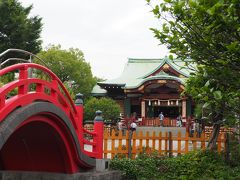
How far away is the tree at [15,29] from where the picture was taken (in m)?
20.7

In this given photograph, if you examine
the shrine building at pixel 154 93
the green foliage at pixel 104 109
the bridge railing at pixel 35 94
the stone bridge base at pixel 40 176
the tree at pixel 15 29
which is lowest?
the stone bridge base at pixel 40 176

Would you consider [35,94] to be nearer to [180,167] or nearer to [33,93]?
[33,93]

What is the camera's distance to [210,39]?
621cm

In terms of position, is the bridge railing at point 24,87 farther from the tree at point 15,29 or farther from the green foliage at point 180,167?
the tree at point 15,29

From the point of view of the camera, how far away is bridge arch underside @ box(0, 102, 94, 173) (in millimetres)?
8086

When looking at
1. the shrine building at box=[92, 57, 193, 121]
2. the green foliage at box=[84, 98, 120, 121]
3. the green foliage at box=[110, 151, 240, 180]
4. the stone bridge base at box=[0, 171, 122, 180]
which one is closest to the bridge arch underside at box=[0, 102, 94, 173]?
the stone bridge base at box=[0, 171, 122, 180]

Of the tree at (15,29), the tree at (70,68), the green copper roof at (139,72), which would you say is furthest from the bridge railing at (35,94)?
the tree at (70,68)

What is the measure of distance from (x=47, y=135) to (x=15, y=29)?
44.8 ft

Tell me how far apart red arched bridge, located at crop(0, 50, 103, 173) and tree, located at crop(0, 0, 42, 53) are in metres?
12.4

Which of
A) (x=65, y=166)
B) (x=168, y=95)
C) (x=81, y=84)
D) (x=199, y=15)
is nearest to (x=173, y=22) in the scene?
(x=199, y=15)

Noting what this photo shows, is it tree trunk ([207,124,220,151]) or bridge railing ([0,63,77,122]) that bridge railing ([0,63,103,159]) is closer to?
bridge railing ([0,63,77,122])

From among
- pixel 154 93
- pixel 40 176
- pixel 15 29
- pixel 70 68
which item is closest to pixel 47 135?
pixel 40 176

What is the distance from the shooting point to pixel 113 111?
78.4 ft

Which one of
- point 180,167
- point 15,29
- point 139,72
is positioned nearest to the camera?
point 180,167
